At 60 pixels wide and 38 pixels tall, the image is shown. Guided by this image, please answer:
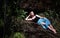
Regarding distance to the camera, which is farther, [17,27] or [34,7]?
[34,7]

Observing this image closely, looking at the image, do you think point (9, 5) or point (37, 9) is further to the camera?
point (37, 9)

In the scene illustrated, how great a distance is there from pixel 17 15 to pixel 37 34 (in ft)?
3.69

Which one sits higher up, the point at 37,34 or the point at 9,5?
the point at 9,5

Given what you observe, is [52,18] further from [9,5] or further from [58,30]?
[9,5]

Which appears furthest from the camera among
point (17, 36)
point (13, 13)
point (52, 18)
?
point (52, 18)

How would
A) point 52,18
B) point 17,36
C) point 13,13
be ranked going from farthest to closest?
point 52,18 < point 13,13 < point 17,36

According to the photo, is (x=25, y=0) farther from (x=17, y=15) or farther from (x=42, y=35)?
(x=42, y=35)

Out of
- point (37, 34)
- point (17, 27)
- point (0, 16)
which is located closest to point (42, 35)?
point (37, 34)

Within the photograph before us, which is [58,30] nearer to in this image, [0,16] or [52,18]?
[52,18]

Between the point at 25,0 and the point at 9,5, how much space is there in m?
1.61

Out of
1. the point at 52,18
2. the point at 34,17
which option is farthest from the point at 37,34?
the point at 52,18

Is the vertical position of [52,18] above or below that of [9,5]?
below

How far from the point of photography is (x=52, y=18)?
11.3m

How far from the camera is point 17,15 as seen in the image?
1059 centimetres
